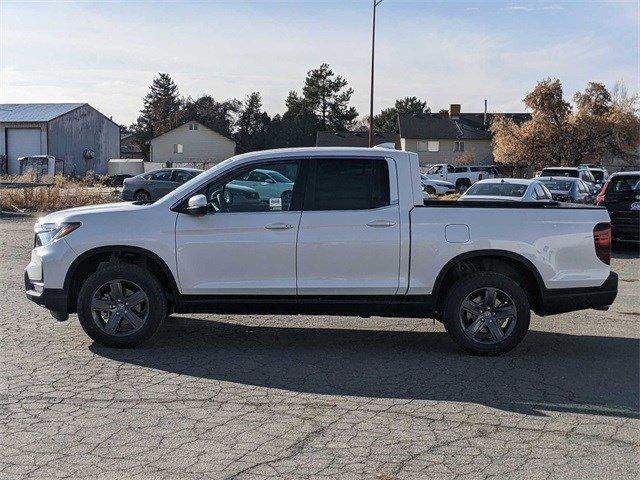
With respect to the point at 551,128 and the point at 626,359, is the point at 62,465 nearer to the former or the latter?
the point at 626,359

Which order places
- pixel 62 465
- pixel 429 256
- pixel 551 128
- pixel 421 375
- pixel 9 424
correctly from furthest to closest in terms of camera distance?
pixel 551 128 → pixel 429 256 → pixel 421 375 → pixel 9 424 → pixel 62 465

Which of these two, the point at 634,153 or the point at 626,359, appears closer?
the point at 626,359

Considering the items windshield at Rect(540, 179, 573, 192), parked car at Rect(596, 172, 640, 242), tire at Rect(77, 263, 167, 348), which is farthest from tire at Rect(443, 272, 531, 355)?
windshield at Rect(540, 179, 573, 192)

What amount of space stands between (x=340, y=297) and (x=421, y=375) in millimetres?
1076

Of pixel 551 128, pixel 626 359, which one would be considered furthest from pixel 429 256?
pixel 551 128

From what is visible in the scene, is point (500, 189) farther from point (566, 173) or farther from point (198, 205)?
point (566, 173)

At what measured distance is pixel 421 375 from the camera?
6516 mm

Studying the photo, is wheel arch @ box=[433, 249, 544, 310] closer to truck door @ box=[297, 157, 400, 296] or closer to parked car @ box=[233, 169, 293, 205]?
truck door @ box=[297, 157, 400, 296]

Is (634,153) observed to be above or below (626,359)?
above

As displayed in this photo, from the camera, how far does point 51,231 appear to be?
7.38 metres

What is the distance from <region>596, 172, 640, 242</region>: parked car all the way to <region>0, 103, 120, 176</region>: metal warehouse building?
5441 cm

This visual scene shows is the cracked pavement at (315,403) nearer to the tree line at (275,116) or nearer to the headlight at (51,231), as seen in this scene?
the headlight at (51,231)

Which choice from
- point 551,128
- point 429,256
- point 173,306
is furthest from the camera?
point 551,128

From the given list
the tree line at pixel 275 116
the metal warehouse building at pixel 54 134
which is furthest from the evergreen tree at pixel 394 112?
the metal warehouse building at pixel 54 134
